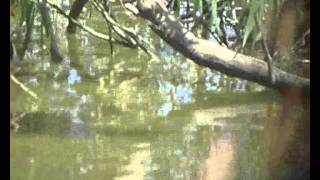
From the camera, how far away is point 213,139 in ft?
3.37

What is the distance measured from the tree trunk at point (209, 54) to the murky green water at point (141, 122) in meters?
0.02

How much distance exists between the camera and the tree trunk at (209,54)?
3.26 ft

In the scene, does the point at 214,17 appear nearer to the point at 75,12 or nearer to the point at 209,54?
the point at 209,54

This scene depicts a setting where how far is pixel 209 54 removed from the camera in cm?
102

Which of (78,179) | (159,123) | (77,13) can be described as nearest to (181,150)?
(159,123)

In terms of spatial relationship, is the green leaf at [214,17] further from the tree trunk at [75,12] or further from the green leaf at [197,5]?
the tree trunk at [75,12]

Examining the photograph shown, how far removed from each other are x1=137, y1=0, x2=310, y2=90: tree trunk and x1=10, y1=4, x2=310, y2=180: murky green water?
0.02 m

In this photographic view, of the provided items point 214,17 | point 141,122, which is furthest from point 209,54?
point 141,122

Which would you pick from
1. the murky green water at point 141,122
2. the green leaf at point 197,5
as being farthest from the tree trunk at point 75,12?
the green leaf at point 197,5

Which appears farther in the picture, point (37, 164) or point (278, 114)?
point (278, 114)

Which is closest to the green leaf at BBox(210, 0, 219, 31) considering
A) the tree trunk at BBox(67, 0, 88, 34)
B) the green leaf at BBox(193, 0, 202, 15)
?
the green leaf at BBox(193, 0, 202, 15)

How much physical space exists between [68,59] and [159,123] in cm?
19

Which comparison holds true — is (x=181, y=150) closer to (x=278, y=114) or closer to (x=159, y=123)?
(x=159, y=123)

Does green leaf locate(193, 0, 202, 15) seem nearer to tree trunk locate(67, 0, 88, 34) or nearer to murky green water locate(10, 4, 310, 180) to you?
Result: murky green water locate(10, 4, 310, 180)
